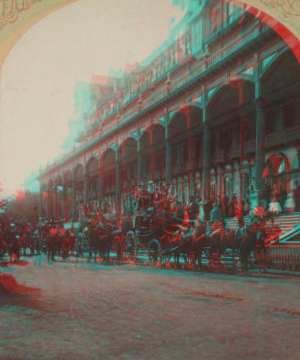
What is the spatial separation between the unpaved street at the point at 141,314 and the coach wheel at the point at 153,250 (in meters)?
0.30

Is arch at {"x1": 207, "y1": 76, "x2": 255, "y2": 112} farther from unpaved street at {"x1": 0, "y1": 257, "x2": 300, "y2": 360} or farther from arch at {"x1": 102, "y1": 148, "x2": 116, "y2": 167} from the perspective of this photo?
unpaved street at {"x1": 0, "y1": 257, "x2": 300, "y2": 360}

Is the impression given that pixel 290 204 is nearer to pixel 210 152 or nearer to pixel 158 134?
pixel 210 152

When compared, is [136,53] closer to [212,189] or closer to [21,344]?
[212,189]

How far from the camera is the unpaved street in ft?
13.3

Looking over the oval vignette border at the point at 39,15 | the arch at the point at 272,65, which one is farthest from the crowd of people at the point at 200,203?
the oval vignette border at the point at 39,15

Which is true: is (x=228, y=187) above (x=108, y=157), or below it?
below

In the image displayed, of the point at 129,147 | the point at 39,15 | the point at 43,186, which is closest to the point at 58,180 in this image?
the point at 43,186

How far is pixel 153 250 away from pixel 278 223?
7.63 feet

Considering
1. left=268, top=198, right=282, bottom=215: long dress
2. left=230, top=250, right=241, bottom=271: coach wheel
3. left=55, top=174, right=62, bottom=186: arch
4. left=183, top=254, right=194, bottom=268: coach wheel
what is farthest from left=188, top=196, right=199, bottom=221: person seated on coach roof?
left=55, top=174, right=62, bottom=186: arch

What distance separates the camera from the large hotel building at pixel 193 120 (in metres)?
6.26

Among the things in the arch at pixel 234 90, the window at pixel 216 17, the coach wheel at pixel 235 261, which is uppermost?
the window at pixel 216 17

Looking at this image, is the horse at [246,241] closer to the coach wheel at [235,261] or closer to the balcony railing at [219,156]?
the coach wheel at [235,261]

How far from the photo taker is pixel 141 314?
16.4 ft

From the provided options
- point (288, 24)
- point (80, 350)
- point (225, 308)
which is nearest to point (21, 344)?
point (80, 350)
